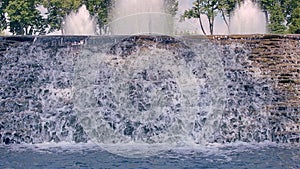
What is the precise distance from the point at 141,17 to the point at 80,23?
678cm

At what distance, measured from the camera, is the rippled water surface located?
8.79 meters

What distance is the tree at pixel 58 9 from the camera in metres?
31.5

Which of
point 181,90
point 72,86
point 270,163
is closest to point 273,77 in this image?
point 181,90

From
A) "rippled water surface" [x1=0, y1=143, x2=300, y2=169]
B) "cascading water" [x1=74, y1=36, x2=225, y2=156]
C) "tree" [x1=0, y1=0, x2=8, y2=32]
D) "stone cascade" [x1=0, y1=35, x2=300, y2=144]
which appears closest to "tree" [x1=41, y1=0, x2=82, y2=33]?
"tree" [x1=0, y1=0, x2=8, y2=32]

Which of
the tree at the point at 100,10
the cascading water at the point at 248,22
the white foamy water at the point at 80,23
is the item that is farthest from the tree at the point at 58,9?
the cascading water at the point at 248,22

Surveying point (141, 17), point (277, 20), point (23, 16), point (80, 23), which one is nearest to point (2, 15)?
point (23, 16)

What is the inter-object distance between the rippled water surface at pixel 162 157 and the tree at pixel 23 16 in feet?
A: 67.0

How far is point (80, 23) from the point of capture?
29.4 m

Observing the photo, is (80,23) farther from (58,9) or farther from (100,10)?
(58,9)

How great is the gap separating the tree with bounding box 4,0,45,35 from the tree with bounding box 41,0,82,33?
28.5 inches

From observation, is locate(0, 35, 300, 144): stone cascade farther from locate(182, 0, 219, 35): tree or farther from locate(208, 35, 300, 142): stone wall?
locate(182, 0, 219, 35): tree

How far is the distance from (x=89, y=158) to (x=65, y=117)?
3193 mm

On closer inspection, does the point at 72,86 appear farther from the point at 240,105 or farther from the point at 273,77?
the point at 273,77

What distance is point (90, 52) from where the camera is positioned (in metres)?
14.2
